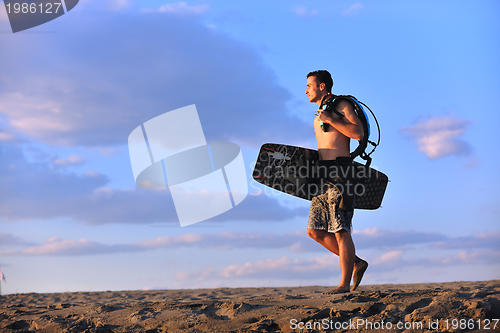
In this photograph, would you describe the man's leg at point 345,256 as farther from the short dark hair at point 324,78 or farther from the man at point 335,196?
the short dark hair at point 324,78

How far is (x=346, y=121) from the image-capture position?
4.16 meters

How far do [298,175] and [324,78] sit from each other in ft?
3.85

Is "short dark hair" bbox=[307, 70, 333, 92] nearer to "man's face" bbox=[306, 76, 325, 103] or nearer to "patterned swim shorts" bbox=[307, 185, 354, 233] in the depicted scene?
"man's face" bbox=[306, 76, 325, 103]

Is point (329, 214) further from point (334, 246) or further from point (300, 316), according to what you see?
point (300, 316)

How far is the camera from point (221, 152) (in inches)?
246

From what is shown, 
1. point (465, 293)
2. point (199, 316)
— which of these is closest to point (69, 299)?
point (199, 316)

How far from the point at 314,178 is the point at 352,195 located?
1.53ft

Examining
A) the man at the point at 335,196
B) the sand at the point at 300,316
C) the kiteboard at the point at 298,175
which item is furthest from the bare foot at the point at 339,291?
the kiteboard at the point at 298,175

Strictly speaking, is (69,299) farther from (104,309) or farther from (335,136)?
(335,136)

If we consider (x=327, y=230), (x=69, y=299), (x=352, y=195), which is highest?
(x=352, y=195)

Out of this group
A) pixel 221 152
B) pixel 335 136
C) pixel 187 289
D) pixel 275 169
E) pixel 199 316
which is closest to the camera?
pixel 199 316

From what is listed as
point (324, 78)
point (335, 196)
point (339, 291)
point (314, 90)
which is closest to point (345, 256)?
point (339, 291)

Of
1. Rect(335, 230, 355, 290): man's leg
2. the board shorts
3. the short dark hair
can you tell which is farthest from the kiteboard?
the short dark hair

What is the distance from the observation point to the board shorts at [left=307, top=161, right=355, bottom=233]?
162 inches
